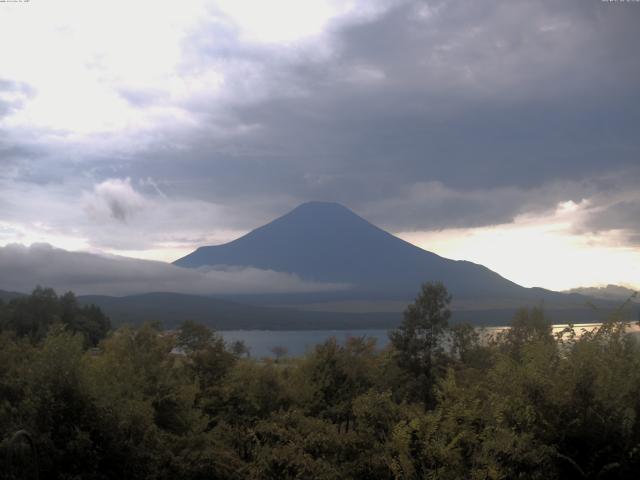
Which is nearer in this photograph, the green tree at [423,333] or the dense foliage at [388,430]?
the dense foliage at [388,430]

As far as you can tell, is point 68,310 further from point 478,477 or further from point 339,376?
point 478,477

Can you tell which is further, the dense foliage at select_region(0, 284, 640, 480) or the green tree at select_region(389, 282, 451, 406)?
the green tree at select_region(389, 282, 451, 406)

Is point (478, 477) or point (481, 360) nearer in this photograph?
point (478, 477)

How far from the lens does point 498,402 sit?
840cm

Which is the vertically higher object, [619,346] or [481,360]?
[619,346]

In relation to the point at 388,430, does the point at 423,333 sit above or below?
above

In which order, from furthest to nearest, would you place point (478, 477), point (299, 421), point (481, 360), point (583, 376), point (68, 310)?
point (68, 310), point (481, 360), point (299, 421), point (583, 376), point (478, 477)

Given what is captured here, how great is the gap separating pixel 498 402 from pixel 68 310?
64.5 m

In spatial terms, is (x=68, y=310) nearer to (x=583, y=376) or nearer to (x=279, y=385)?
(x=279, y=385)

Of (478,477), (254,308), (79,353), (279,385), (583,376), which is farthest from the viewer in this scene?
(254,308)

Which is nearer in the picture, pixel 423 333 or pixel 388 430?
pixel 388 430

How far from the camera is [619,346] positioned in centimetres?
934

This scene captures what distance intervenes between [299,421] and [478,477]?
5232 millimetres

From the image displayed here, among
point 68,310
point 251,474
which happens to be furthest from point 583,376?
point 68,310
